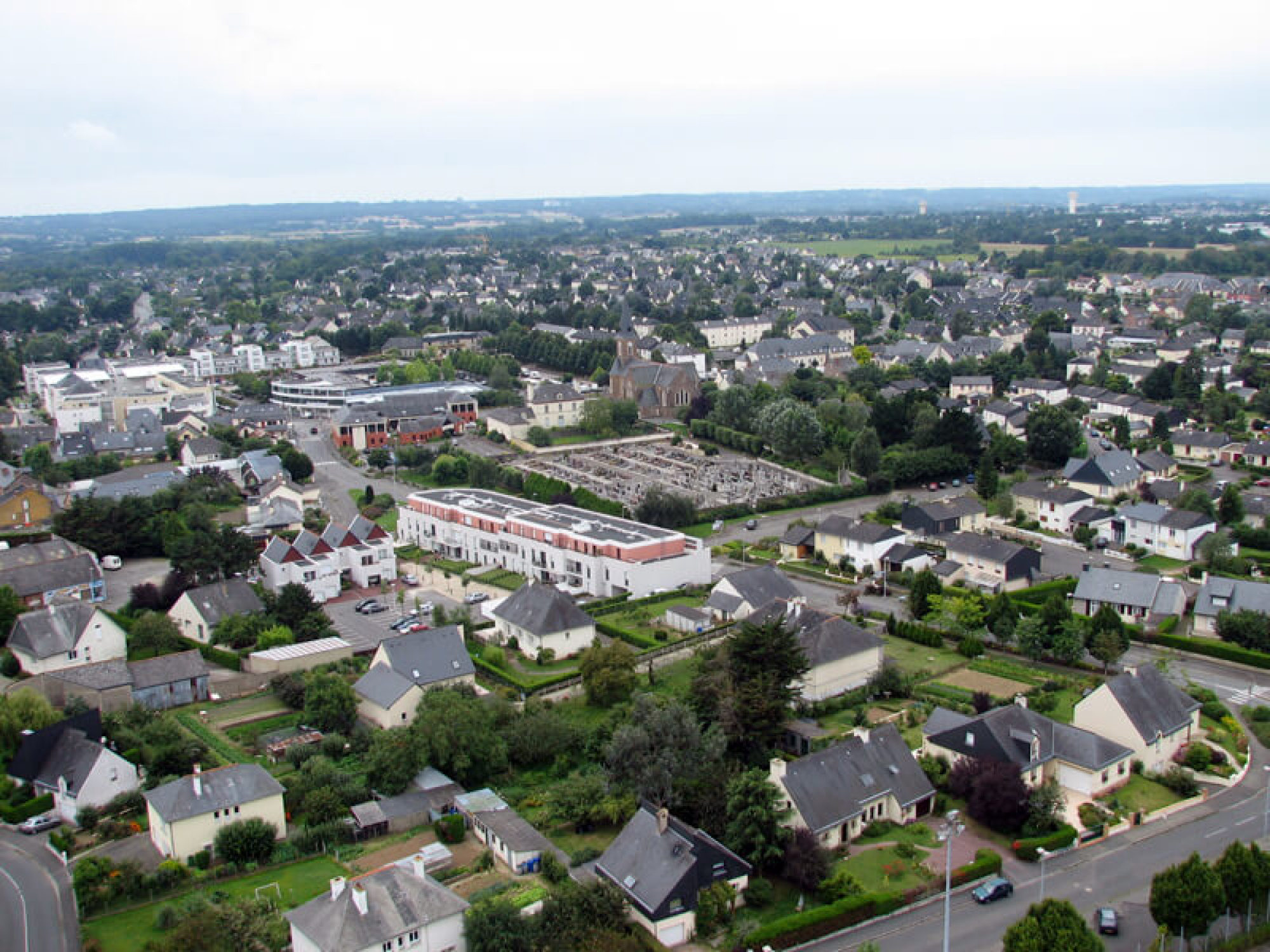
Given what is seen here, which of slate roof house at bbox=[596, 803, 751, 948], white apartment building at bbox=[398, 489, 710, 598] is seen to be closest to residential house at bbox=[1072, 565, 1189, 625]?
white apartment building at bbox=[398, 489, 710, 598]

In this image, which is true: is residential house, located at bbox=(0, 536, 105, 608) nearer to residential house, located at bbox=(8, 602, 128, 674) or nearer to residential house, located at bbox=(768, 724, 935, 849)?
residential house, located at bbox=(8, 602, 128, 674)

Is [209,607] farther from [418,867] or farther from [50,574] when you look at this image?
[418,867]

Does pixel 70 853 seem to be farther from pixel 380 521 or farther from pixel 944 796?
pixel 380 521

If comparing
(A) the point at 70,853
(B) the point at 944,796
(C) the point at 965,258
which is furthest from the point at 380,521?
(C) the point at 965,258

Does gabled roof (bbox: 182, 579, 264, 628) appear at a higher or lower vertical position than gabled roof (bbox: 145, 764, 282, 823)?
lower

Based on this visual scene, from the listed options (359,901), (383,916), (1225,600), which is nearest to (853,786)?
(383,916)

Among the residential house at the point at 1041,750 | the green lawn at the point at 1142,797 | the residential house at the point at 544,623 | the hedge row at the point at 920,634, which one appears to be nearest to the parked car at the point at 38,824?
the residential house at the point at 544,623
